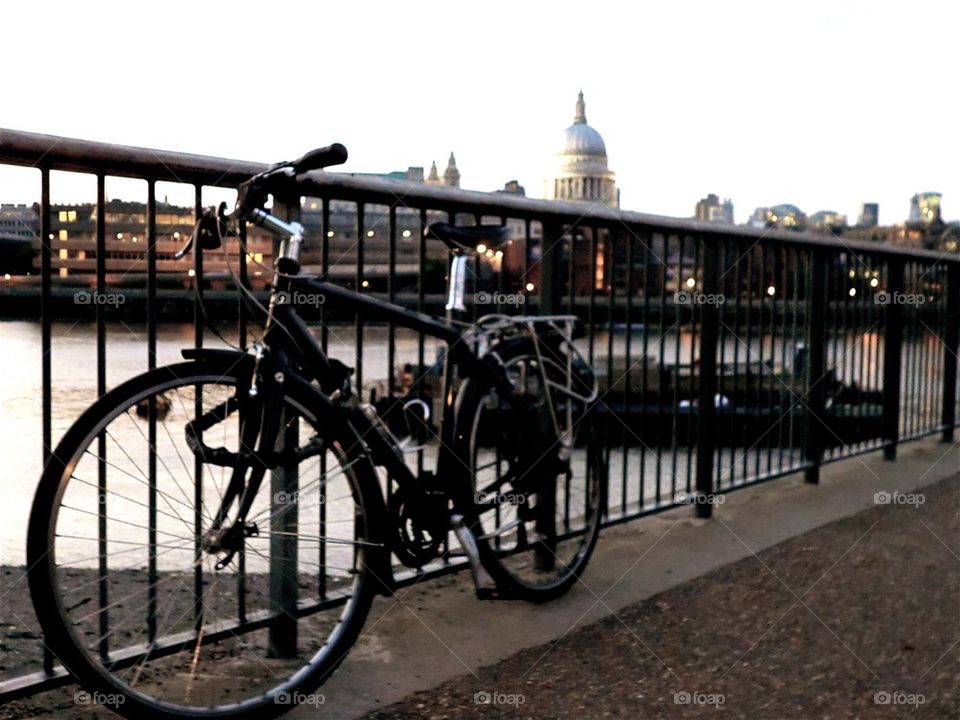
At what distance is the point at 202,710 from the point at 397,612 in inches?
38.1

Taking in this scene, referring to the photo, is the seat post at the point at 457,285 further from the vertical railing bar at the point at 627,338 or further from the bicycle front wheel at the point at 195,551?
the vertical railing bar at the point at 627,338

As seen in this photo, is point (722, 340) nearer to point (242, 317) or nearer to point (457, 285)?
point (457, 285)

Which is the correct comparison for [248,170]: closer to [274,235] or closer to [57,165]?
[274,235]

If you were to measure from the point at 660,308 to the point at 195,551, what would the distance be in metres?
2.59

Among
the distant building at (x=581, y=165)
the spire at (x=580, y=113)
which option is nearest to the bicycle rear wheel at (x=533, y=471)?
the distant building at (x=581, y=165)

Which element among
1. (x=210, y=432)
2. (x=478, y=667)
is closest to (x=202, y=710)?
(x=210, y=432)

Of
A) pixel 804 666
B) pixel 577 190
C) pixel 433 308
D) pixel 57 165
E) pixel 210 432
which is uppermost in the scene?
pixel 577 190

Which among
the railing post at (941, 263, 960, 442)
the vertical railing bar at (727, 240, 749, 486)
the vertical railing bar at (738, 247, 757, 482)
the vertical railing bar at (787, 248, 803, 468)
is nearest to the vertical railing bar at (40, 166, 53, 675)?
the vertical railing bar at (727, 240, 749, 486)

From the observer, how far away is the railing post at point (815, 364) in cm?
538

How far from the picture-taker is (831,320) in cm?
559

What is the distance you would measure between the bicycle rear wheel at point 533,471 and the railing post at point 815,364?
2115mm

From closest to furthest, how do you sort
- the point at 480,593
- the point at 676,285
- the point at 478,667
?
1. the point at 478,667
2. the point at 480,593
3. the point at 676,285

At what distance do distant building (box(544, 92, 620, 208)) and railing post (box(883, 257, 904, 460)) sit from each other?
87946 millimetres

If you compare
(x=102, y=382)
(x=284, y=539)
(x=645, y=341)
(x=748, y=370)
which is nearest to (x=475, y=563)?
(x=284, y=539)
